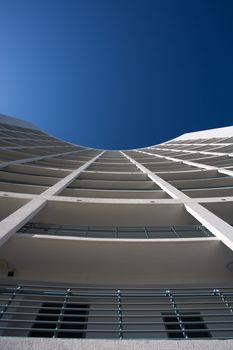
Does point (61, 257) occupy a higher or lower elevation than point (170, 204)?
lower

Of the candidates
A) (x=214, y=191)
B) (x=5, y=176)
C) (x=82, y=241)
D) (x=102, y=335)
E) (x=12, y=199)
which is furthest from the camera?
(x=5, y=176)

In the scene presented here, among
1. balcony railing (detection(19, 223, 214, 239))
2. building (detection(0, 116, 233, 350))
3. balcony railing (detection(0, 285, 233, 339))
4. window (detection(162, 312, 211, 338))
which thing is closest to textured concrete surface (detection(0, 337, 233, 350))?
building (detection(0, 116, 233, 350))

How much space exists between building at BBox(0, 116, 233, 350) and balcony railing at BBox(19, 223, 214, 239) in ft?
0.11

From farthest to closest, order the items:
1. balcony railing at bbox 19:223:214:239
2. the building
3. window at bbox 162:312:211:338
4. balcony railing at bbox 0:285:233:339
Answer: balcony railing at bbox 19:223:214:239, window at bbox 162:312:211:338, the building, balcony railing at bbox 0:285:233:339

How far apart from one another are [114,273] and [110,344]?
3.23 metres

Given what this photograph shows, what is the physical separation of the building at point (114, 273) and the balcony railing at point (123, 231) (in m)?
0.03

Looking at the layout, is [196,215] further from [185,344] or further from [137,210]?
[185,344]

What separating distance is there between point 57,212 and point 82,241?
115 inches

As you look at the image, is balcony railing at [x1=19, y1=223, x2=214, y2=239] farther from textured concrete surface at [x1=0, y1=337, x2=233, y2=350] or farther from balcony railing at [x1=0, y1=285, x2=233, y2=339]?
textured concrete surface at [x1=0, y1=337, x2=233, y2=350]

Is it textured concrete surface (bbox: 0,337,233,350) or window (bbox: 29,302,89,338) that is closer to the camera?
textured concrete surface (bbox: 0,337,233,350)

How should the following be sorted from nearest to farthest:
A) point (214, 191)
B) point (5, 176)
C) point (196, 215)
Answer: point (196, 215) < point (214, 191) < point (5, 176)

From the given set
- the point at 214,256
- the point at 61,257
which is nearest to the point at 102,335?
the point at 61,257

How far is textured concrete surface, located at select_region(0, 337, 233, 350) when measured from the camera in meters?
3.06

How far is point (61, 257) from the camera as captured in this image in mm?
6277
